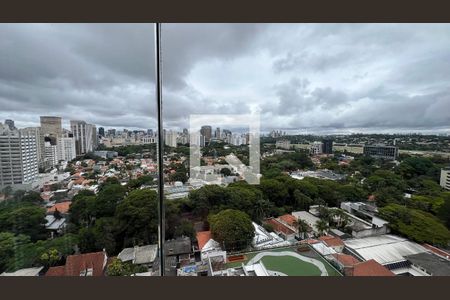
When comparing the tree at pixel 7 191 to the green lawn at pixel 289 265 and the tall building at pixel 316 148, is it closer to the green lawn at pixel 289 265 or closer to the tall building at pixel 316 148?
the green lawn at pixel 289 265

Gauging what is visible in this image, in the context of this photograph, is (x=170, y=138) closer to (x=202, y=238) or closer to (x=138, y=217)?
(x=138, y=217)

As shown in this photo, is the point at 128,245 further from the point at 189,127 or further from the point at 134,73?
the point at 134,73

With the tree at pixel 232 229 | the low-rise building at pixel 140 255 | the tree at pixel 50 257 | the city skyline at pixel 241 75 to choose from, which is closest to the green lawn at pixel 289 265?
the tree at pixel 232 229

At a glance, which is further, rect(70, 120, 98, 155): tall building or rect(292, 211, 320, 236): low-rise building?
rect(292, 211, 320, 236): low-rise building

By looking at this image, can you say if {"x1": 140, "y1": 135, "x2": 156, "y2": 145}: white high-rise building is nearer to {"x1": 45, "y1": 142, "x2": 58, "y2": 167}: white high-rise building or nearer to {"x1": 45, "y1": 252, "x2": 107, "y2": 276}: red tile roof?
{"x1": 45, "y1": 142, "x2": 58, "y2": 167}: white high-rise building

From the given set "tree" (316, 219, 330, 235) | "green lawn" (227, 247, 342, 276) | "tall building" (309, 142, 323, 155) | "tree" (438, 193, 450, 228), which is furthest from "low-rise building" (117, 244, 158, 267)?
"tree" (438, 193, 450, 228)
